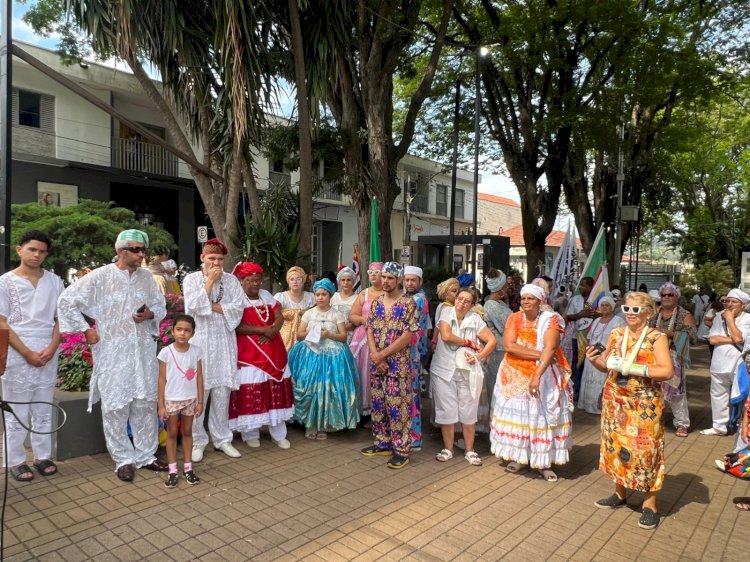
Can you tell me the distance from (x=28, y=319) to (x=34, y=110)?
14733mm

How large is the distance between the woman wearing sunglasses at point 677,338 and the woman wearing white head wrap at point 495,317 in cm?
196

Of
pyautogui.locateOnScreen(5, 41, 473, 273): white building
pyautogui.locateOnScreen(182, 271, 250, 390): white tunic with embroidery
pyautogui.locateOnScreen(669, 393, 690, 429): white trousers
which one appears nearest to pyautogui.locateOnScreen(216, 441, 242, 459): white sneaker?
pyautogui.locateOnScreen(182, 271, 250, 390): white tunic with embroidery

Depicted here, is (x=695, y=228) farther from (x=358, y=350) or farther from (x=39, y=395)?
(x=39, y=395)

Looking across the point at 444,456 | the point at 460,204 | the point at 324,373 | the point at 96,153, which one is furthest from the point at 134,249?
the point at 460,204

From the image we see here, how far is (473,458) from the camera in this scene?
5160 millimetres

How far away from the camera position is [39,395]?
446 centimetres

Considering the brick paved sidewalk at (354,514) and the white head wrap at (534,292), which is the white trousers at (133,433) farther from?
the white head wrap at (534,292)

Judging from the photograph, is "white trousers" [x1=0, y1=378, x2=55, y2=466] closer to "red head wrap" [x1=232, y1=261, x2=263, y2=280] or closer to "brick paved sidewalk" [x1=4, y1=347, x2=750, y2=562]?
"brick paved sidewalk" [x1=4, y1=347, x2=750, y2=562]

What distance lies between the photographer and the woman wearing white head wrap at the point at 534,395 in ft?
15.5

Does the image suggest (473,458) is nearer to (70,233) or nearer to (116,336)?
(116,336)

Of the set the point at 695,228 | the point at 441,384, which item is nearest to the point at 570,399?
the point at 441,384

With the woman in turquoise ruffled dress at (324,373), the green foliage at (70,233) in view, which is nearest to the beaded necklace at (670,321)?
the woman in turquoise ruffled dress at (324,373)

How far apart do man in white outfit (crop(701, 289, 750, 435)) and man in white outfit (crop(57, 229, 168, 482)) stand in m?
5.94

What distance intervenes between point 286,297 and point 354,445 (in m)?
1.68
